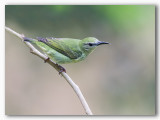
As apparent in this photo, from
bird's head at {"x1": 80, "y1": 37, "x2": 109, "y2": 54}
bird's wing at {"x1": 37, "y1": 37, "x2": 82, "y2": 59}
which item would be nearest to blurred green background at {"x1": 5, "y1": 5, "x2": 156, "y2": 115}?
bird's wing at {"x1": 37, "y1": 37, "x2": 82, "y2": 59}

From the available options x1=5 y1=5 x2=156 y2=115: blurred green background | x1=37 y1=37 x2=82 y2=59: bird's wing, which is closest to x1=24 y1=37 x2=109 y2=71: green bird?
x1=37 y1=37 x2=82 y2=59: bird's wing

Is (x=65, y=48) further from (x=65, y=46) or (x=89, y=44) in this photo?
(x=89, y=44)

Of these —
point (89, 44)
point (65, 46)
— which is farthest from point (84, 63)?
point (89, 44)

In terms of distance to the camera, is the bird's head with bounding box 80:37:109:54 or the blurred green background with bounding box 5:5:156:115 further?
the blurred green background with bounding box 5:5:156:115

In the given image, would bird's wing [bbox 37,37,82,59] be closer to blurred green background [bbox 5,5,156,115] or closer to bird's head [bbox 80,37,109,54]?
bird's head [bbox 80,37,109,54]

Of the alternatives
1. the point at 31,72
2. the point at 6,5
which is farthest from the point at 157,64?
the point at 6,5
